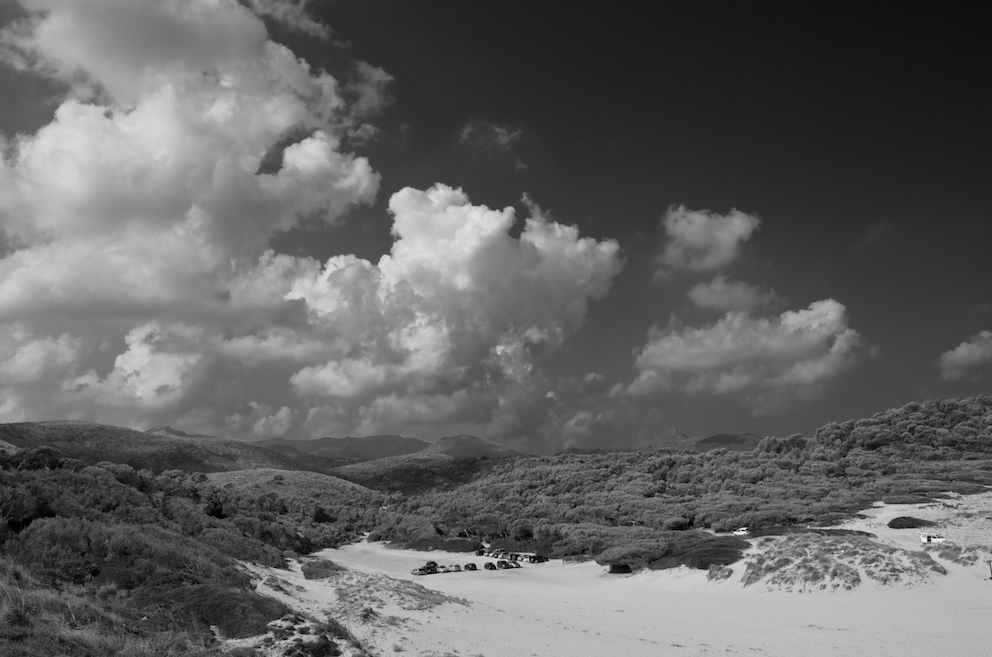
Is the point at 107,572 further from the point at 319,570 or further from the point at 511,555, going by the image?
the point at 511,555

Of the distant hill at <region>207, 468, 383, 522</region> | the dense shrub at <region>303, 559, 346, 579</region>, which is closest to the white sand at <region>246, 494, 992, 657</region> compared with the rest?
the dense shrub at <region>303, 559, 346, 579</region>

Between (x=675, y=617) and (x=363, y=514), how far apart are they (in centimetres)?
6857

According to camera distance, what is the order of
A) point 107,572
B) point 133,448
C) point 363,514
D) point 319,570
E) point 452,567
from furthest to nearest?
point 133,448
point 363,514
point 452,567
point 319,570
point 107,572

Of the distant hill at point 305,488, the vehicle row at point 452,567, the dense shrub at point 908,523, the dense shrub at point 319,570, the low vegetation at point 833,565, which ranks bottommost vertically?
the vehicle row at point 452,567

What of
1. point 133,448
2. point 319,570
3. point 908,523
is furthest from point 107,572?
point 133,448

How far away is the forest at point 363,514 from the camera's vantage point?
14750mm

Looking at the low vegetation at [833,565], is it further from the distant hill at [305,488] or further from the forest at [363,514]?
the distant hill at [305,488]

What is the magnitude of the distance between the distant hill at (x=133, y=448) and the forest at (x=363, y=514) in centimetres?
3995

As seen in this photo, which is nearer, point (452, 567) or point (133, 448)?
point (452, 567)

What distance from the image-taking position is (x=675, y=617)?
23.8 metres

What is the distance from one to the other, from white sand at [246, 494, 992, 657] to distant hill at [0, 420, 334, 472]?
114015mm

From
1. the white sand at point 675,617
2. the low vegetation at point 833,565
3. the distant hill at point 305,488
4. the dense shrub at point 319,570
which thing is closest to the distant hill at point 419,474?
the distant hill at point 305,488

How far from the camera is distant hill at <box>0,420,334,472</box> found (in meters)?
126

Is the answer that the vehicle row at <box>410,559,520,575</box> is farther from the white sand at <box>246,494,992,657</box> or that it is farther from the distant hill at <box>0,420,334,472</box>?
the distant hill at <box>0,420,334,472</box>
